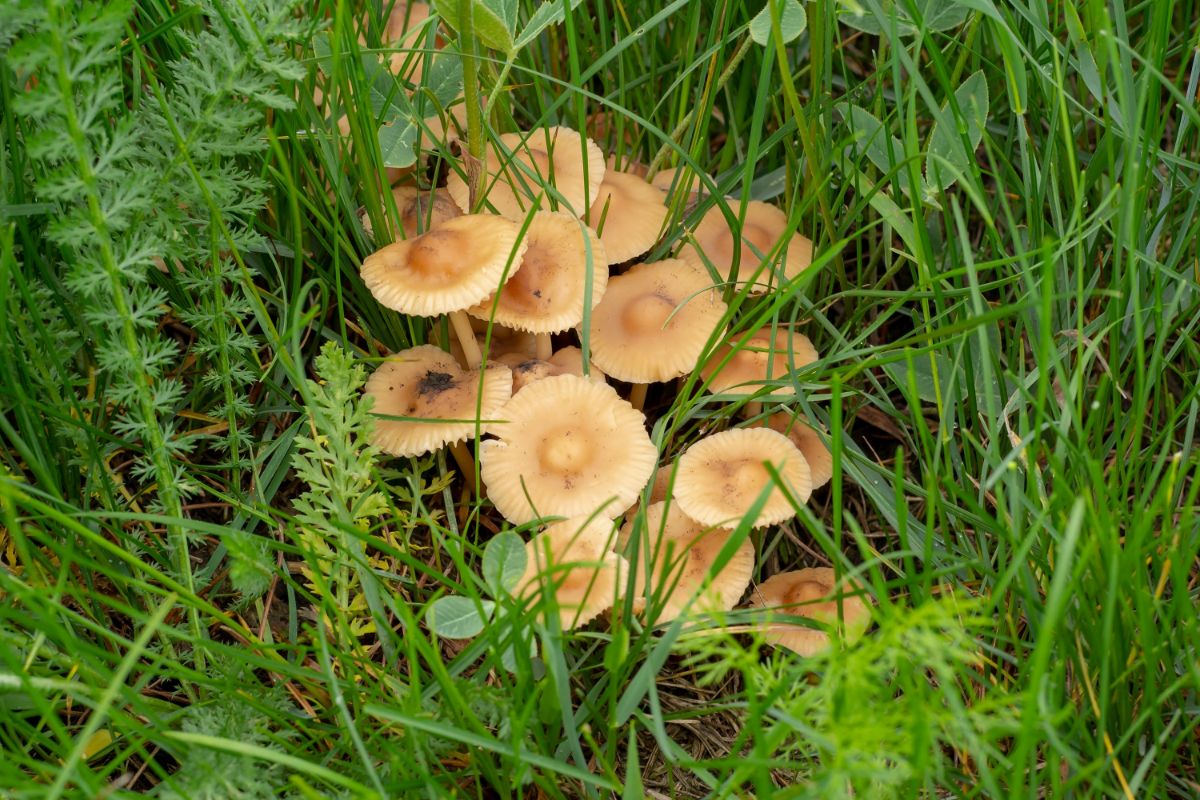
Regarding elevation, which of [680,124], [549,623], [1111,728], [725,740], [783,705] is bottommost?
[725,740]

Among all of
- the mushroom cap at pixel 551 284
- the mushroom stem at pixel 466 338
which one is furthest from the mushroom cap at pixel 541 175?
the mushroom stem at pixel 466 338

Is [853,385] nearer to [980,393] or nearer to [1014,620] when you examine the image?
[980,393]

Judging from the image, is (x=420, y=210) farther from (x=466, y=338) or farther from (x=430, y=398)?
(x=430, y=398)

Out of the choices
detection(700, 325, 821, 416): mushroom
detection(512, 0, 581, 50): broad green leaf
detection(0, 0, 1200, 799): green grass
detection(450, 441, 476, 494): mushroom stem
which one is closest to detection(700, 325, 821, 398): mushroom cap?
detection(700, 325, 821, 416): mushroom

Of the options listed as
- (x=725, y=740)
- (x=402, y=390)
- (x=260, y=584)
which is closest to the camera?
(x=260, y=584)

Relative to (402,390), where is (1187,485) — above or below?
below

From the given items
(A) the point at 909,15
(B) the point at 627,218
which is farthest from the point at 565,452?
(A) the point at 909,15

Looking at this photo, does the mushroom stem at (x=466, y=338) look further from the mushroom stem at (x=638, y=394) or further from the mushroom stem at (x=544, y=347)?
the mushroom stem at (x=638, y=394)

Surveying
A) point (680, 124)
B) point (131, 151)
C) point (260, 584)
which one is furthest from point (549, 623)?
point (680, 124)

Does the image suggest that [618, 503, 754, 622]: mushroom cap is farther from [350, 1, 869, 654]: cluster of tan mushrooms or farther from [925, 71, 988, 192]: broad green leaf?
[925, 71, 988, 192]: broad green leaf
